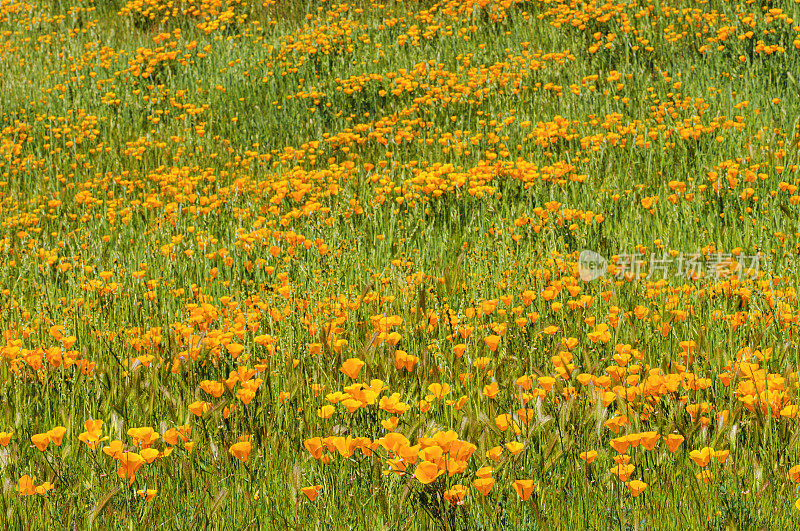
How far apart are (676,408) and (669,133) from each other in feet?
11.9

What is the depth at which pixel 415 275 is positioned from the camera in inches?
147

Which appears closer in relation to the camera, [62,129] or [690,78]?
[690,78]

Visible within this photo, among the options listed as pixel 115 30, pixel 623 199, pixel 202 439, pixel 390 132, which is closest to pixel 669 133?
pixel 623 199

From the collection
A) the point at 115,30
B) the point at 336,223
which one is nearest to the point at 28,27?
the point at 115,30

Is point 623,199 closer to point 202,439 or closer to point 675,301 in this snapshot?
point 675,301

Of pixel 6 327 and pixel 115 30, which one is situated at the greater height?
pixel 115 30

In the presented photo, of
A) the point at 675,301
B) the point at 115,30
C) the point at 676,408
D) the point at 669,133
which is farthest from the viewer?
the point at 115,30

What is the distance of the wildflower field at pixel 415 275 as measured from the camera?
2006 mm

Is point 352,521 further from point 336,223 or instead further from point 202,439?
point 336,223

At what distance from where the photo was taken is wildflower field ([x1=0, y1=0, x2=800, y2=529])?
6.58 ft

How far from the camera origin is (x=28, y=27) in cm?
1252

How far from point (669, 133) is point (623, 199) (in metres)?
0.93

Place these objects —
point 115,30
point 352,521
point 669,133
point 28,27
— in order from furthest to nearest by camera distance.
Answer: point 28,27 < point 115,30 < point 669,133 < point 352,521

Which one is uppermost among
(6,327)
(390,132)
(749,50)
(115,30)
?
(115,30)
